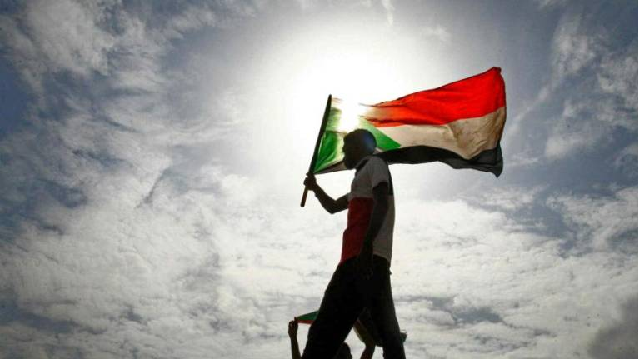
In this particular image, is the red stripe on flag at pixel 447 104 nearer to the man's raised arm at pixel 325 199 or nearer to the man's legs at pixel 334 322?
the man's raised arm at pixel 325 199

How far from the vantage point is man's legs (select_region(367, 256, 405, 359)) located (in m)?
2.97

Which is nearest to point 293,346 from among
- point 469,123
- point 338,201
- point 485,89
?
point 338,201

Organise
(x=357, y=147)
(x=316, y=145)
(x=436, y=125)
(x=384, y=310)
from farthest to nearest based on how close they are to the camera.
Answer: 1. (x=436, y=125)
2. (x=316, y=145)
3. (x=357, y=147)
4. (x=384, y=310)

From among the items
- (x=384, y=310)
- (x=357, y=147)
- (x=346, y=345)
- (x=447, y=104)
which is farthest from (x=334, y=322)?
(x=447, y=104)

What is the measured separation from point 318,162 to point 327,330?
314 cm

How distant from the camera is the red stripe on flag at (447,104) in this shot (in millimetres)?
5977

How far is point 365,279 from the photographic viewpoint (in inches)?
125

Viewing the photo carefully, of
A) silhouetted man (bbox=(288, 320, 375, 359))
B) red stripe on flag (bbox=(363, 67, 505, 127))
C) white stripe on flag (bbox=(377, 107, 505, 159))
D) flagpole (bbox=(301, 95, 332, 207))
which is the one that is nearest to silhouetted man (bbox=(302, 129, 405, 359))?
flagpole (bbox=(301, 95, 332, 207))

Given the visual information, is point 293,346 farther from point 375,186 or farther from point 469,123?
point 469,123

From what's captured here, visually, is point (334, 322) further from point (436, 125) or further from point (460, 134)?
point (436, 125)

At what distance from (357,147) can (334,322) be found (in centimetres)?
172

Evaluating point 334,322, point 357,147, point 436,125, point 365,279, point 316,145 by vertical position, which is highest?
point 436,125

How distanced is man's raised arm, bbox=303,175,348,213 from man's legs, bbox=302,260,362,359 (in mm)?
1544

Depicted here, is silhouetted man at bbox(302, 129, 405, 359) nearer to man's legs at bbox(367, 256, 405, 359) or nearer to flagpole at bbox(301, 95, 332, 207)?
man's legs at bbox(367, 256, 405, 359)
